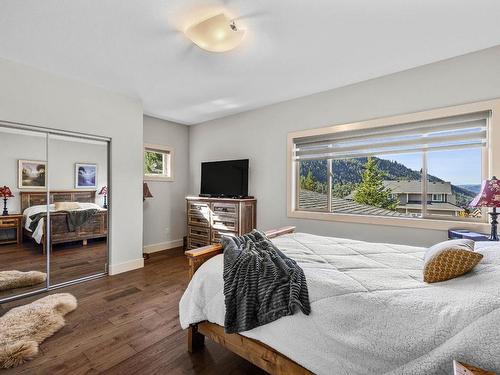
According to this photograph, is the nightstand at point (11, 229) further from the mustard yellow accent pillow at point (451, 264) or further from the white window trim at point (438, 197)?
the white window trim at point (438, 197)

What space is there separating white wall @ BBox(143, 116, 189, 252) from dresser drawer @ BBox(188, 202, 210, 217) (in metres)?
0.64

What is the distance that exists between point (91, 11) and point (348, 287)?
2649 millimetres

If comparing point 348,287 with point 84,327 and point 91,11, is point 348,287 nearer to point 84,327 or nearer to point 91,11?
point 84,327

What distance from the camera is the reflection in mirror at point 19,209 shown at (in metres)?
2.72

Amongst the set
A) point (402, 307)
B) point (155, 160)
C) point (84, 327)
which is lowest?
point (84, 327)

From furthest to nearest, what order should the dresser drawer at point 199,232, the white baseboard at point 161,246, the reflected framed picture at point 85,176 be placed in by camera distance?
the white baseboard at point 161,246 < the dresser drawer at point 199,232 < the reflected framed picture at point 85,176

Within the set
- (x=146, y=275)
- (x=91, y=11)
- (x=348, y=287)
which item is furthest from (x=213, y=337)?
(x=91, y=11)

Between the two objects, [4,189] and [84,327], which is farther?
[4,189]

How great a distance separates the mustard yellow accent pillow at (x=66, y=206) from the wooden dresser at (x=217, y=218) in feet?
5.91

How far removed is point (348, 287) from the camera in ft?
4.27

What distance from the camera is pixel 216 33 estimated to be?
204cm

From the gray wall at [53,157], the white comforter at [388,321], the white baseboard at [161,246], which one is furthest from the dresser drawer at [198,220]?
the white comforter at [388,321]

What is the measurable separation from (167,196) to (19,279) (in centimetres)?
251

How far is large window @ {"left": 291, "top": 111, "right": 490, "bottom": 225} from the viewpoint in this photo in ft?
8.64
